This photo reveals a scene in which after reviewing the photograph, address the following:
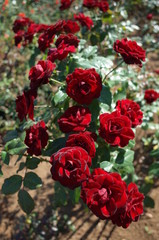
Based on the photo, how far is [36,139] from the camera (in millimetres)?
1228

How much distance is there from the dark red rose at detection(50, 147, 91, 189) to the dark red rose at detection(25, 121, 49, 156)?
254 mm

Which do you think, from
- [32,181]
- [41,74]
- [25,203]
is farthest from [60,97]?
[25,203]

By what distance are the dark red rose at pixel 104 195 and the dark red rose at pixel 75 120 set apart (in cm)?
25

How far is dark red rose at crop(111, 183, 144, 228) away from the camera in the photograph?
105 cm

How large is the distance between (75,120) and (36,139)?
21cm

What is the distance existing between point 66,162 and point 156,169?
1.04 metres

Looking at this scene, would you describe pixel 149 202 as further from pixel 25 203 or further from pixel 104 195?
pixel 104 195

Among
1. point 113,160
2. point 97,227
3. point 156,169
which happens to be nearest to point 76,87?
point 113,160

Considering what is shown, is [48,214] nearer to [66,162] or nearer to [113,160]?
[113,160]

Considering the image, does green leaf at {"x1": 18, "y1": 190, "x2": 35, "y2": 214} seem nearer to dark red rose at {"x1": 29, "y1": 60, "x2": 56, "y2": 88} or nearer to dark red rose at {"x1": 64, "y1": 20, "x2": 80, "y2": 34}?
dark red rose at {"x1": 29, "y1": 60, "x2": 56, "y2": 88}

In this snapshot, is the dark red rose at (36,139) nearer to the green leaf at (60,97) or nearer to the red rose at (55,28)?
the green leaf at (60,97)

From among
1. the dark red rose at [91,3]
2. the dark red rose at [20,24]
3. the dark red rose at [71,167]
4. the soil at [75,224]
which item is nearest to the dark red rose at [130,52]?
the dark red rose at [71,167]

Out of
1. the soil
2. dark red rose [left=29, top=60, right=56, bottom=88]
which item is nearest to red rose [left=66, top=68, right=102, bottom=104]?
dark red rose [left=29, top=60, right=56, bottom=88]

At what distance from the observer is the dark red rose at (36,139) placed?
1.22m
